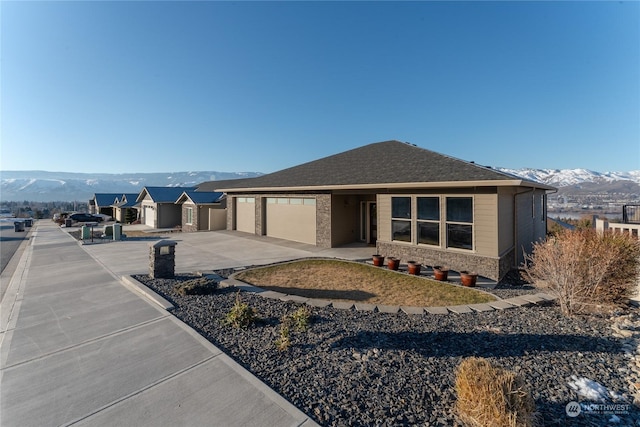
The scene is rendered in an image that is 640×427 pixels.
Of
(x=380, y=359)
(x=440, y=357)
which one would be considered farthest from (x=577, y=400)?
(x=380, y=359)

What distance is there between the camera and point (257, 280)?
862 centimetres

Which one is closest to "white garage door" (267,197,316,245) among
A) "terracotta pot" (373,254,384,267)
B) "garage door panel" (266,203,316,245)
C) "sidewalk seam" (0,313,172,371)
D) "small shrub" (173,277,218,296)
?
"garage door panel" (266,203,316,245)

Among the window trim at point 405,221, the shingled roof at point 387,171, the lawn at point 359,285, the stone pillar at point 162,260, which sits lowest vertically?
the lawn at point 359,285

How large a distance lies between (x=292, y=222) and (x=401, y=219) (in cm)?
743

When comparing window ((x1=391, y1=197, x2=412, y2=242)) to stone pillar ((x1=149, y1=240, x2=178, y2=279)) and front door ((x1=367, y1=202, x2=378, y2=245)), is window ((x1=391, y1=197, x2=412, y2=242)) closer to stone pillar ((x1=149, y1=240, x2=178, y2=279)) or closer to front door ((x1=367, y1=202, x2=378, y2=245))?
front door ((x1=367, y1=202, x2=378, y2=245))

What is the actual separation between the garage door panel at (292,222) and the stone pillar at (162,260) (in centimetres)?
812

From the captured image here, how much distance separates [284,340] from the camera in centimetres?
437

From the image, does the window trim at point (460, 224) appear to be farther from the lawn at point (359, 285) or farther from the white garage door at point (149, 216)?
the white garage door at point (149, 216)

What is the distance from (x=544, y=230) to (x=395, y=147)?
9693 millimetres

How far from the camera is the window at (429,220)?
33.5 feet

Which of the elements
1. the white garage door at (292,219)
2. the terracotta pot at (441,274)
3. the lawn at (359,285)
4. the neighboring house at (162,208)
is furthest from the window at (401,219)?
the neighboring house at (162,208)

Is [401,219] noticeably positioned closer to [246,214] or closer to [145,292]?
[145,292]

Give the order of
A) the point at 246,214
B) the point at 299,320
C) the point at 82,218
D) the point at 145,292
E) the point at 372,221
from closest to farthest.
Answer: the point at 299,320 → the point at 145,292 → the point at 372,221 → the point at 246,214 → the point at 82,218

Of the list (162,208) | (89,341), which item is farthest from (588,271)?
(162,208)
